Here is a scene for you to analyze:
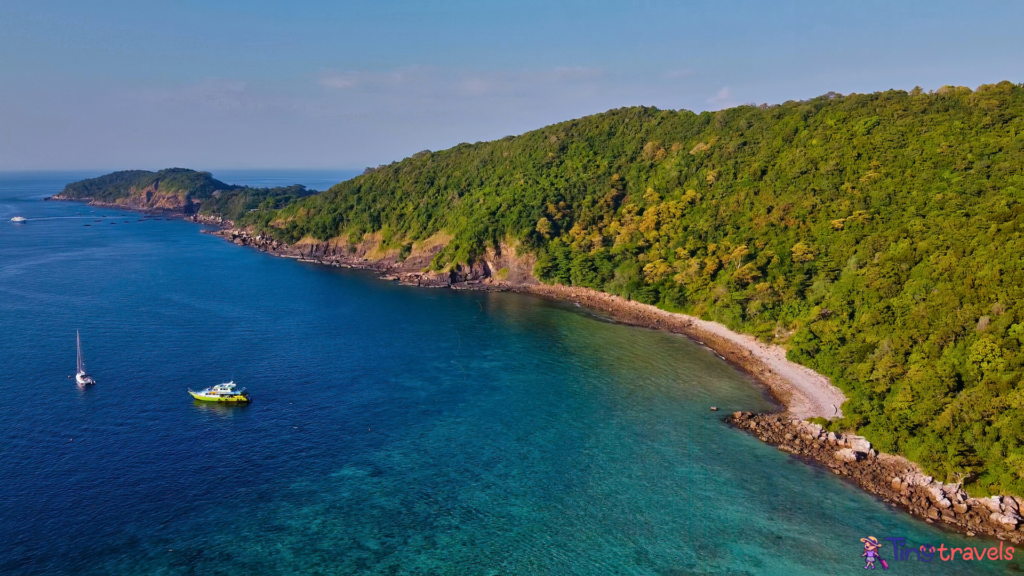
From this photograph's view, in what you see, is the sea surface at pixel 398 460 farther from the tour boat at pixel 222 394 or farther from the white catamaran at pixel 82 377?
the tour boat at pixel 222 394

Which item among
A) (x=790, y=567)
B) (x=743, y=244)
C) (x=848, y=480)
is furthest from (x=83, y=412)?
(x=743, y=244)

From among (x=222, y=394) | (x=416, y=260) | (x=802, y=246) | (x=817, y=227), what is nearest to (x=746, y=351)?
(x=802, y=246)

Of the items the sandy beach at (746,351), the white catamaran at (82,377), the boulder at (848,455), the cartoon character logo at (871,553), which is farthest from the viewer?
the white catamaran at (82,377)

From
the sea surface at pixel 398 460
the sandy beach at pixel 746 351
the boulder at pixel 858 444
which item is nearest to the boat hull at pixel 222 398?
the sea surface at pixel 398 460

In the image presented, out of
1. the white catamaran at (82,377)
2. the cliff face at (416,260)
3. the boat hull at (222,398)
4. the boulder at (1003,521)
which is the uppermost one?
the cliff face at (416,260)

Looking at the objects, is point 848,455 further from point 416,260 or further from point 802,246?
point 416,260

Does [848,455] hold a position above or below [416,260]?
below

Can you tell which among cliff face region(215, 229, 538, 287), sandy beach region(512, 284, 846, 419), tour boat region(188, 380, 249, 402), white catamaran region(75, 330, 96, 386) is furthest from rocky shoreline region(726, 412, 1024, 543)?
white catamaran region(75, 330, 96, 386)
